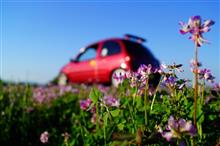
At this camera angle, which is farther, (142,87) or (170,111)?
(142,87)

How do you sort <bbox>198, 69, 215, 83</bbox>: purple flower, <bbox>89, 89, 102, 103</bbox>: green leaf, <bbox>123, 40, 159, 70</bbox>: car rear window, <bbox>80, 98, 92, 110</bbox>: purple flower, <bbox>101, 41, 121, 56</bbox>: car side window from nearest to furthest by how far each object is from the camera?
<bbox>89, 89, 102, 103</bbox>: green leaf, <bbox>198, 69, 215, 83</bbox>: purple flower, <bbox>80, 98, 92, 110</bbox>: purple flower, <bbox>123, 40, 159, 70</bbox>: car rear window, <bbox>101, 41, 121, 56</bbox>: car side window

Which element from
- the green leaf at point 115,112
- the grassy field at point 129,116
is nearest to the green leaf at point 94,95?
the grassy field at point 129,116

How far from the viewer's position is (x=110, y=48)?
45.0ft

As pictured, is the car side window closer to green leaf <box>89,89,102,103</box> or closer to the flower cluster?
the flower cluster

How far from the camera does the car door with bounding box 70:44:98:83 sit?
1424 cm

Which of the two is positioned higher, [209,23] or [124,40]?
[124,40]

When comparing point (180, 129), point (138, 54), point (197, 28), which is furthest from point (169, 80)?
point (138, 54)

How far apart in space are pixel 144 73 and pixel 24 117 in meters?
2.90

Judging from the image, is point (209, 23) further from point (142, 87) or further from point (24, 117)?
point (24, 117)

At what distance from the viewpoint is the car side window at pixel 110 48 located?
13256 mm

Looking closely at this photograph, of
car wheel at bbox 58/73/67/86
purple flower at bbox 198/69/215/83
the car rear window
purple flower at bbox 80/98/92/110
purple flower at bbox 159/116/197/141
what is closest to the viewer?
purple flower at bbox 159/116/197/141

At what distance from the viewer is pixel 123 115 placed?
265 cm

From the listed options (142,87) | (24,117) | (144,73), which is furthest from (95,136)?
(24,117)

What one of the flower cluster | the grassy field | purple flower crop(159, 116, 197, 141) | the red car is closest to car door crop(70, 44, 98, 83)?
the red car
